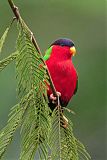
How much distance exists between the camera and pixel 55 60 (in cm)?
220

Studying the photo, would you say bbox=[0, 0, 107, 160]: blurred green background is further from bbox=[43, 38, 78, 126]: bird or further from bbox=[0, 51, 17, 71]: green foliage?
bbox=[0, 51, 17, 71]: green foliage

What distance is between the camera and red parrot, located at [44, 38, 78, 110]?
2.13 m

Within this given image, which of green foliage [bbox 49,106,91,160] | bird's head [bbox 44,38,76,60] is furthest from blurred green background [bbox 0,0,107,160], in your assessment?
green foliage [bbox 49,106,91,160]

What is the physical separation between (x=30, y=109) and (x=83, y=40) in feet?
18.6

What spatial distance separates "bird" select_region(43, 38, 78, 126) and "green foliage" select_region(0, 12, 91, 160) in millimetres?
984

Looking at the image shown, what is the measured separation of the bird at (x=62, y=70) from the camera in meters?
2.13

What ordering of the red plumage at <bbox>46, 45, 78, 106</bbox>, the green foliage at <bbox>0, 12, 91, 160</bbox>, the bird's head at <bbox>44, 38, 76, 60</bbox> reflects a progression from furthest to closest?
the bird's head at <bbox>44, 38, 76, 60</bbox>
the red plumage at <bbox>46, 45, 78, 106</bbox>
the green foliage at <bbox>0, 12, 91, 160</bbox>

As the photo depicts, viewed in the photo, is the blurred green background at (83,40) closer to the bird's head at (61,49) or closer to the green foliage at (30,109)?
the bird's head at (61,49)

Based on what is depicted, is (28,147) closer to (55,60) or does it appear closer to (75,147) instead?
(75,147)

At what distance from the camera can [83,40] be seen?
6730 millimetres

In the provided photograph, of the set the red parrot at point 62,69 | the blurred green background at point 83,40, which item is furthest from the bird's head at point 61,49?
the blurred green background at point 83,40

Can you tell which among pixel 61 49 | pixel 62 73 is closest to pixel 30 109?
pixel 62 73

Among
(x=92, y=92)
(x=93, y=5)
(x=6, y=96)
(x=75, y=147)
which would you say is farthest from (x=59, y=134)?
(x=93, y=5)

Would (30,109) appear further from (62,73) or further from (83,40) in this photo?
(83,40)
